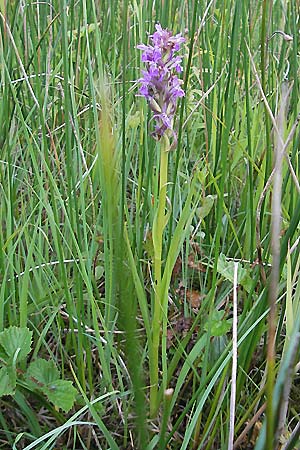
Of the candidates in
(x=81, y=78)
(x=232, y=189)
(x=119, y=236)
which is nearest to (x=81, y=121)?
(x=81, y=78)

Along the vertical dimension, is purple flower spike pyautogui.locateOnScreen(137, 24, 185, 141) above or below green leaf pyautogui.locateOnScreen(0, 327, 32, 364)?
above

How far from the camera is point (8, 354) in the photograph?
2.34 feet

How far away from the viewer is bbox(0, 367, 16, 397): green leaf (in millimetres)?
675

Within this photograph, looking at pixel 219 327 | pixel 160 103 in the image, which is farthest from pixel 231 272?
pixel 160 103

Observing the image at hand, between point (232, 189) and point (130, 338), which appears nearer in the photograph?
point (130, 338)

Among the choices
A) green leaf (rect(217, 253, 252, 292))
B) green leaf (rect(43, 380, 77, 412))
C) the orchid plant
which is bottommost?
green leaf (rect(43, 380, 77, 412))

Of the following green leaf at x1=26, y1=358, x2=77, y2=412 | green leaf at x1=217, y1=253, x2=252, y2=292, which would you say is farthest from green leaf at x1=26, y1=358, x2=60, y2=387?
green leaf at x1=217, y1=253, x2=252, y2=292

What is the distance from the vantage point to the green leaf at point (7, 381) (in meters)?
0.68

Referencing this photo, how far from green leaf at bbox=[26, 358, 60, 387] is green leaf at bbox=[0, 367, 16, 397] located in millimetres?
34

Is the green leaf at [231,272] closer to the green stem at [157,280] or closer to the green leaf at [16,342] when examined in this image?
the green stem at [157,280]

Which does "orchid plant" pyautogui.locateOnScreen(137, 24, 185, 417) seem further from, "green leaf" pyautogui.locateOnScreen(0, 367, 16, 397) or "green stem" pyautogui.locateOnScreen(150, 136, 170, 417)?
"green leaf" pyautogui.locateOnScreen(0, 367, 16, 397)

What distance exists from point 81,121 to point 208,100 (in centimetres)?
31

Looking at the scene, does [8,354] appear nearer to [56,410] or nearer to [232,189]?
[56,410]

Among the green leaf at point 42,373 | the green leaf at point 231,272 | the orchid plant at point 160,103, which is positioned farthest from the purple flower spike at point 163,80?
the green leaf at point 42,373
